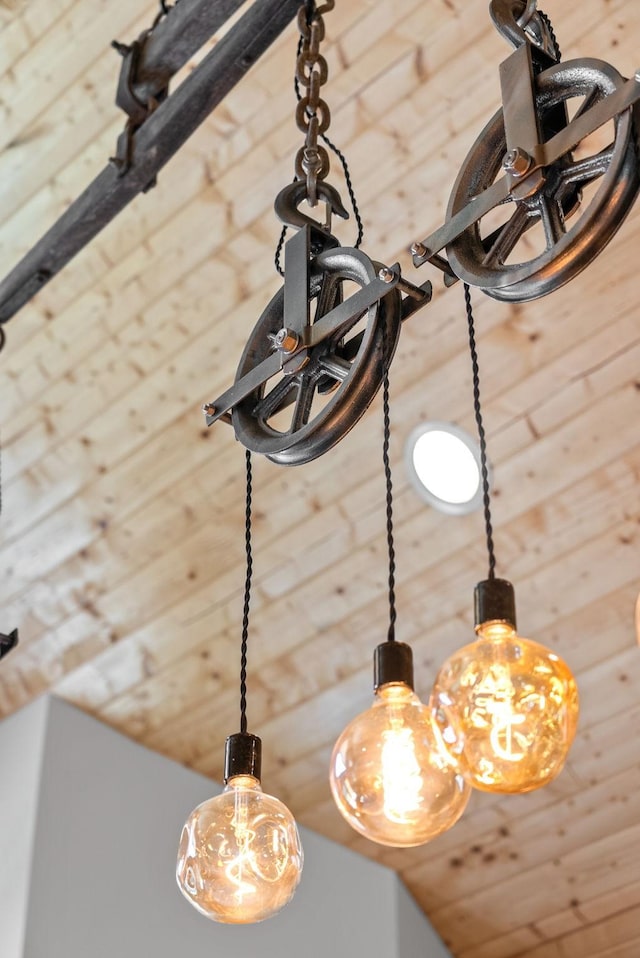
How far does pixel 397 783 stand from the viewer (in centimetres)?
164

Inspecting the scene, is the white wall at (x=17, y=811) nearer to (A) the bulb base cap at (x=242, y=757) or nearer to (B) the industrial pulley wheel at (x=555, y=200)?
(A) the bulb base cap at (x=242, y=757)

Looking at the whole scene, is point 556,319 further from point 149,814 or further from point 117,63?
point 149,814

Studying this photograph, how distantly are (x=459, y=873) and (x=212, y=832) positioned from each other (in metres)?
2.67

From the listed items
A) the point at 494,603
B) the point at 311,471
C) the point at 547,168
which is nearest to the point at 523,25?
the point at 547,168

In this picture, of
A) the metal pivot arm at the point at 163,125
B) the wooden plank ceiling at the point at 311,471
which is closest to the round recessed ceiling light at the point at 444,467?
the wooden plank ceiling at the point at 311,471

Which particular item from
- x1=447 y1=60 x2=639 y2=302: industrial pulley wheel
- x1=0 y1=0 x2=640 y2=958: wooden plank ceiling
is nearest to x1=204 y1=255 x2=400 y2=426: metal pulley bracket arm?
x1=447 y1=60 x2=639 y2=302: industrial pulley wheel

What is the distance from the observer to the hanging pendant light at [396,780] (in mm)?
1635

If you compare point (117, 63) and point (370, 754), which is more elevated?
point (117, 63)

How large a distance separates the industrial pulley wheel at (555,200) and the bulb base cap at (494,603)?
38cm

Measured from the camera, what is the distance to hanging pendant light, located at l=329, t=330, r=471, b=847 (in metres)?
1.63

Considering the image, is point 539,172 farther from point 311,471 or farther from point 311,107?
point 311,471

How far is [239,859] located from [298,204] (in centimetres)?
94

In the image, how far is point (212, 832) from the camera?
5.86 feet

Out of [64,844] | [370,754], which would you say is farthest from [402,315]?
[64,844]
